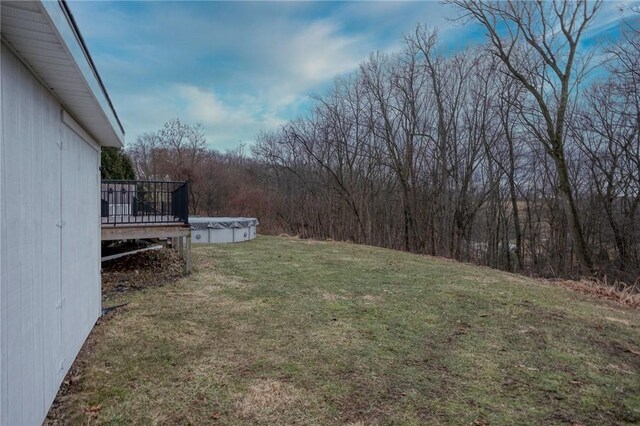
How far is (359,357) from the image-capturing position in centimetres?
341

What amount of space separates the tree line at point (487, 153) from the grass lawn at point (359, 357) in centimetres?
817

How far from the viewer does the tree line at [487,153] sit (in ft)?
37.2

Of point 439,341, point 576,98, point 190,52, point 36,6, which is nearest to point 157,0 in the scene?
point 190,52

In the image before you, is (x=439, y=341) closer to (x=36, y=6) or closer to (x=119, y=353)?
(x=119, y=353)

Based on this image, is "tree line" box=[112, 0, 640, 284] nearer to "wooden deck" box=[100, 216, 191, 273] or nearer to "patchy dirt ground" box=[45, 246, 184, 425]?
"patchy dirt ground" box=[45, 246, 184, 425]

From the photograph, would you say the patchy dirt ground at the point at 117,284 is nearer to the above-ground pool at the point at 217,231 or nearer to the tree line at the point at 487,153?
the above-ground pool at the point at 217,231

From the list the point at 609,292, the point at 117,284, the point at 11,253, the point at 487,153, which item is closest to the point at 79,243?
the point at 11,253

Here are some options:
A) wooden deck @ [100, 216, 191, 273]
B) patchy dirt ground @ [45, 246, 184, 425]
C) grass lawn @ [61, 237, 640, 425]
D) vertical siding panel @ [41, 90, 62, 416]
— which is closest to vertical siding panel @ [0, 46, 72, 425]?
vertical siding panel @ [41, 90, 62, 416]

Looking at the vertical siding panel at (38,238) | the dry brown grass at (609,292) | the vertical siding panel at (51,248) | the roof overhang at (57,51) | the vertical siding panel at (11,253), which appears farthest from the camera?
the dry brown grass at (609,292)

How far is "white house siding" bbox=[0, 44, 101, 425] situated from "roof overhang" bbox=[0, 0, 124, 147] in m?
0.08

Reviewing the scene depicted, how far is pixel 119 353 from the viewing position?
11.2 feet

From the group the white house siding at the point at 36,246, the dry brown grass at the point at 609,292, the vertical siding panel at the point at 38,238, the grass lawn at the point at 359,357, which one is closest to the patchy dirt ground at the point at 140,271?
the grass lawn at the point at 359,357

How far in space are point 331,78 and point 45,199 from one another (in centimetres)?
1575

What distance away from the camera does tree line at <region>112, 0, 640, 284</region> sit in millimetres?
11344
